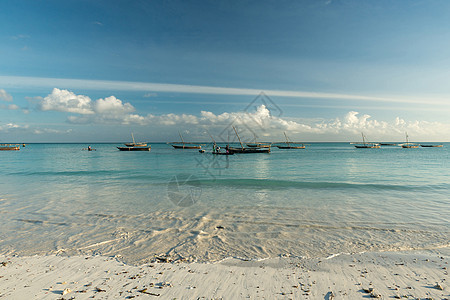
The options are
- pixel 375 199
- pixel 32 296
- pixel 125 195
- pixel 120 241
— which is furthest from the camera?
pixel 125 195

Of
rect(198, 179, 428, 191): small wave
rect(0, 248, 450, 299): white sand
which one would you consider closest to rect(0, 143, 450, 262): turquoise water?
rect(0, 248, 450, 299): white sand

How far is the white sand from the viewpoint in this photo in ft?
14.9

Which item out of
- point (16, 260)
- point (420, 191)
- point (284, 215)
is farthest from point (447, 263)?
point (420, 191)

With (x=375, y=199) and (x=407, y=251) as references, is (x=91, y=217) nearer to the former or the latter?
(x=407, y=251)

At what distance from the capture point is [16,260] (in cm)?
610

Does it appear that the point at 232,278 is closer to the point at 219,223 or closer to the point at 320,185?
the point at 219,223

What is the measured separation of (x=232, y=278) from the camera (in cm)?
517

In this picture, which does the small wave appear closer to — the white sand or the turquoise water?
the turquoise water

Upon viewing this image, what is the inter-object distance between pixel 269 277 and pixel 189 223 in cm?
464

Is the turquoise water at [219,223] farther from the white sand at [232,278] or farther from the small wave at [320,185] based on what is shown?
the small wave at [320,185]

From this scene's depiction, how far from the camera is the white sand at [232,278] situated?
4551 millimetres

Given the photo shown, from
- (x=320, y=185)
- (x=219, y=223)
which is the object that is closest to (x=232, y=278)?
(x=219, y=223)

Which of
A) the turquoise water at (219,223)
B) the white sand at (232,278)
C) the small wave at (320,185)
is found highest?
the white sand at (232,278)

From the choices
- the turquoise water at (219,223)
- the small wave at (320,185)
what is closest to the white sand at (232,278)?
the turquoise water at (219,223)
